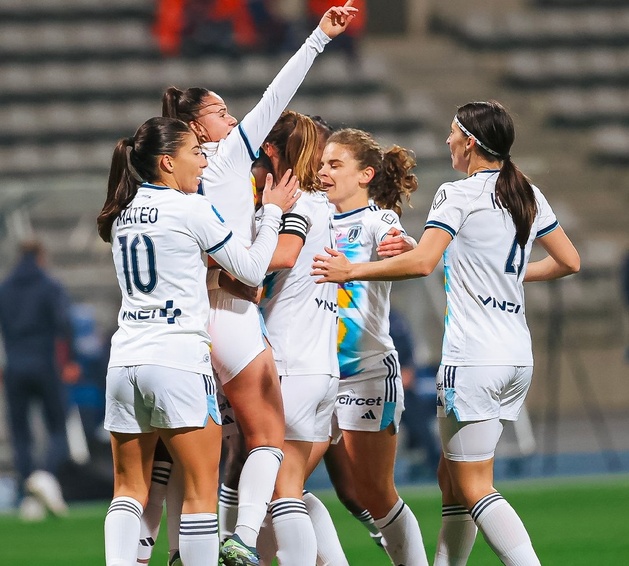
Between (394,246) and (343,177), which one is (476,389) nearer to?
(394,246)

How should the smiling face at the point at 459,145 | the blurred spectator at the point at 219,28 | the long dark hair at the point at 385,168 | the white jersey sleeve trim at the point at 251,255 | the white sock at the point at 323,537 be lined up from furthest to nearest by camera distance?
1. the blurred spectator at the point at 219,28
2. the long dark hair at the point at 385,168
3. the white sock at the point at 323,537
4. the smiling face at the point at 459,145
5. the white jersey sleeve trim at the point at 251,255

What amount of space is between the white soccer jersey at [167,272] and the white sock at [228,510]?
0.89m

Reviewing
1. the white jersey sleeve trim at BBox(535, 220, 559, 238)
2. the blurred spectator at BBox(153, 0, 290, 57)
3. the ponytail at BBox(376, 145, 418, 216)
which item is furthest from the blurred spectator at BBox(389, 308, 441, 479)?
the blurred spectator at BBox(153, 0, 290, 57)

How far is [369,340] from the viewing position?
17.4ft

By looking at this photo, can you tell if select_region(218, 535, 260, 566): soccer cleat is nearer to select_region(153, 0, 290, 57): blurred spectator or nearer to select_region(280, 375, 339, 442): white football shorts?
select_region(280, 375, 339, 442): white football shorts

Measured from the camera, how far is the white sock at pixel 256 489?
460 centimetres

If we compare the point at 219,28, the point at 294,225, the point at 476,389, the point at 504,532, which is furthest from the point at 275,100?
the point at 219,28

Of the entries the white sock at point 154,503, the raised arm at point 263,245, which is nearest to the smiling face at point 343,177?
the raised arm at point 263,245

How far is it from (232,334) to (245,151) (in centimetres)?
70

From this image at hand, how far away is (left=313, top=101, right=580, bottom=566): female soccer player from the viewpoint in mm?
4633

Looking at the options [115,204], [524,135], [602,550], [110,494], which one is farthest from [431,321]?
[115,204]

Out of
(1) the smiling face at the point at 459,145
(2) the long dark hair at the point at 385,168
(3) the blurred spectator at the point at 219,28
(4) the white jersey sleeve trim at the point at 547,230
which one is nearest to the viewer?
(1) the smiling face at the point at 459,145

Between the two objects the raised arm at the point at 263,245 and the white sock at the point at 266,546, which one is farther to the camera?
the white sock at the point at 266,546

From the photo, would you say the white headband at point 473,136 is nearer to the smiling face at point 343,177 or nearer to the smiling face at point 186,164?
the smiling face at point 343,177
